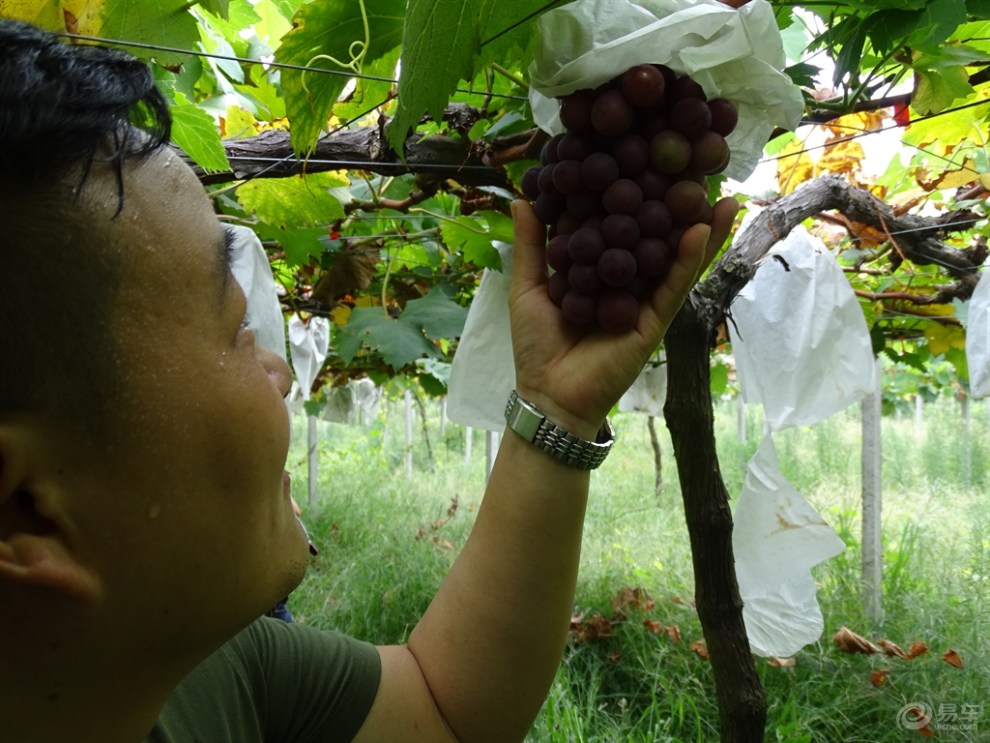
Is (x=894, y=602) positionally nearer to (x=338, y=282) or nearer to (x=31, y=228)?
(x=338, y=282)

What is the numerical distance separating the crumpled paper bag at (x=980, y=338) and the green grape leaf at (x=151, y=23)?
1.80 metres

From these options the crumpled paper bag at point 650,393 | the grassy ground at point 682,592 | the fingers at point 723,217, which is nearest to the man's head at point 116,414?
the fingers at point 723,217

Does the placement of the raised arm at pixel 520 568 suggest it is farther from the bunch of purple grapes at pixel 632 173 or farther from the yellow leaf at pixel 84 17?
the yellow leaf at pixel 84 17

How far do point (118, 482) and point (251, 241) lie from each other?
123 cm

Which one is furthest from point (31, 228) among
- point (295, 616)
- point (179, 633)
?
point (295, 616)

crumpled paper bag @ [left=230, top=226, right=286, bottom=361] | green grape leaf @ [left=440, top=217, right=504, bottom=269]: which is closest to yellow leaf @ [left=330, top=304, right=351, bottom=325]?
crumpled paper bag @ [left=230, top=226, right=286, bottom=361]

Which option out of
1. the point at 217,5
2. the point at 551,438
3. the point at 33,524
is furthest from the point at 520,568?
the point at 217,5

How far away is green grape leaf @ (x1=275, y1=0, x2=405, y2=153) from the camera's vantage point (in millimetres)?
869

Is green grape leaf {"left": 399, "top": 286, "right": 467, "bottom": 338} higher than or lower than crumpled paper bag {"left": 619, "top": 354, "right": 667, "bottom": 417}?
higher

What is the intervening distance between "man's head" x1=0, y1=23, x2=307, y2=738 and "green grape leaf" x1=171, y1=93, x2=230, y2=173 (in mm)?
529

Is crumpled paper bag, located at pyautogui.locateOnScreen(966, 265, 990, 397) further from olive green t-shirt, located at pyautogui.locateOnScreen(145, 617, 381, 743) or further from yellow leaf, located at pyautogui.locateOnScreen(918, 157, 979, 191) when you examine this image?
olive green t-shirt, located at pyautogui.locateOnScreen(145, 617, 381, 743)

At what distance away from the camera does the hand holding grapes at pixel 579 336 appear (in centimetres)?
72

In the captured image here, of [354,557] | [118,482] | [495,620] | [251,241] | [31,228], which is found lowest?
[354,557]

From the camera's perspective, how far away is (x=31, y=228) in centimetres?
49
